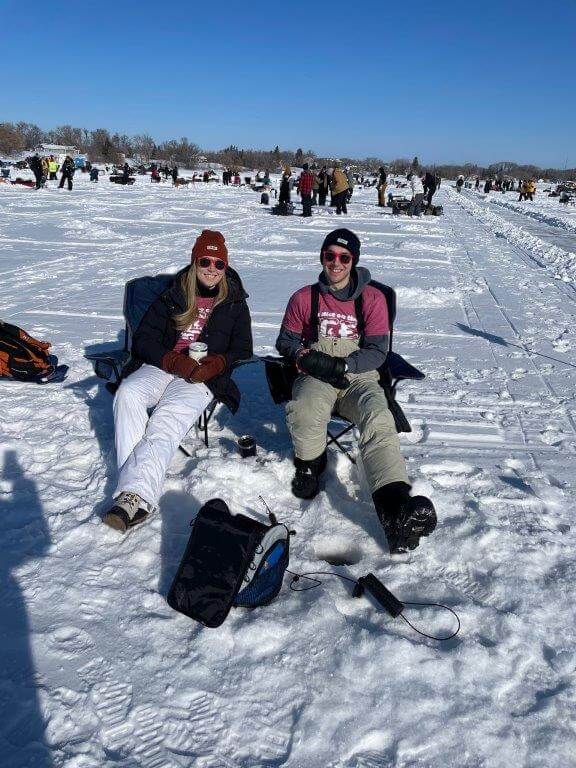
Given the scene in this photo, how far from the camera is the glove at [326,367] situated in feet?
10.5

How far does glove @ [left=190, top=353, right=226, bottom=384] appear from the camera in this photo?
10.9 feet

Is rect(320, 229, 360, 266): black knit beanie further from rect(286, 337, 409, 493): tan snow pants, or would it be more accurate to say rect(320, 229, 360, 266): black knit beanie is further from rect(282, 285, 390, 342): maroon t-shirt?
rect(286, 337, 409, 493): tan snow pants

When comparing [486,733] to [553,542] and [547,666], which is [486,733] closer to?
[547,666]

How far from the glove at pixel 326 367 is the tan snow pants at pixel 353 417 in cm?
8

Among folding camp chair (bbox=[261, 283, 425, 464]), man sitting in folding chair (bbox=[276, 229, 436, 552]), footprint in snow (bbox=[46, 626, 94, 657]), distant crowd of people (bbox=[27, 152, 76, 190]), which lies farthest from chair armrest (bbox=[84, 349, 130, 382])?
distant crowd of people (bbox=[27, 152, 76, 190])

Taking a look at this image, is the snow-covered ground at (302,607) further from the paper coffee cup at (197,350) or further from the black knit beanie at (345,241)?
the black knit beanie at (345,241)

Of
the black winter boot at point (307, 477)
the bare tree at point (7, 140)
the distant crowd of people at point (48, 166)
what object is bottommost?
the black winter boot at point (307, 477)

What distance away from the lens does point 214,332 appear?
142 inches

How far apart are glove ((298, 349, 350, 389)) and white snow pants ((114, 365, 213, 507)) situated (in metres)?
0.67

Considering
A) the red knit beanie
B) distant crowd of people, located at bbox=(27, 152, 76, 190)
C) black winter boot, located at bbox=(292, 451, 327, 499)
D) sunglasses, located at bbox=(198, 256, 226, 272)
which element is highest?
distant crowd of people, located at bbox=(27, 152, 76, 190)

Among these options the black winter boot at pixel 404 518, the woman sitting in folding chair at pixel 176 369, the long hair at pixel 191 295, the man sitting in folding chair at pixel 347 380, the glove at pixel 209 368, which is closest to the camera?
the black winter boot at pixel 404 518

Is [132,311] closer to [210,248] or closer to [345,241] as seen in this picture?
[210,248]

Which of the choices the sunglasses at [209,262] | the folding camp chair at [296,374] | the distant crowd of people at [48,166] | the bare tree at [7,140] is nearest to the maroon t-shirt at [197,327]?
the sunglasses at [209,262]

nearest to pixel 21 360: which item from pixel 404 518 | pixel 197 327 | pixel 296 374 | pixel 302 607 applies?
pixel 197 327
